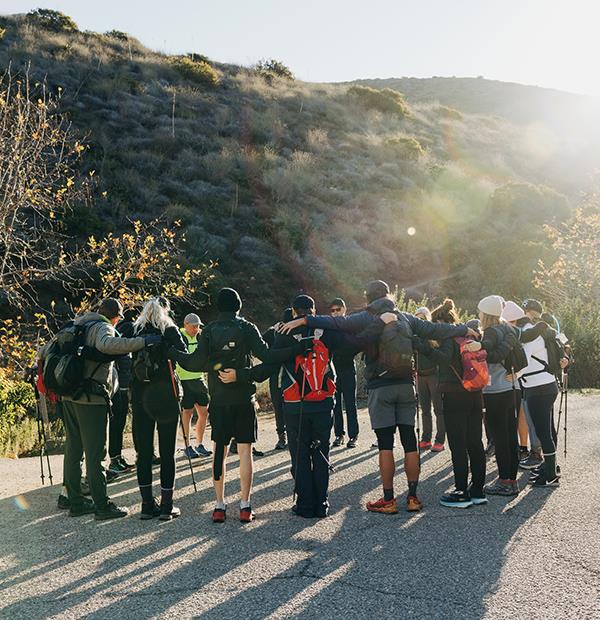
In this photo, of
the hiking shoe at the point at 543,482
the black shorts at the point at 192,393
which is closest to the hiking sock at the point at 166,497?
the black shorts at the point at 192,393

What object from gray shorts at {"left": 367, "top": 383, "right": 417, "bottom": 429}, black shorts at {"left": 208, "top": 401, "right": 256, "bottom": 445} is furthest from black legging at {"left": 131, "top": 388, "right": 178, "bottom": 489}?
gray shorts at {"left": 367, "top": 383, "right": 417, "bottom": 429}

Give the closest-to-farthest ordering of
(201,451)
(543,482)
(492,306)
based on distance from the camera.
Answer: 1. (492,306)
2. (543,482)
3. (201,451)

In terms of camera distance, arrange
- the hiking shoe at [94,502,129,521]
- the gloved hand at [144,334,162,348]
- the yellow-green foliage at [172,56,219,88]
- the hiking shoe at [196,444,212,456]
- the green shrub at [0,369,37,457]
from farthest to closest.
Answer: the yellow-green foliage at [172,56,219,88]
the green shrub at [0,369,37,457]
the hiking shoe at [196,444,212,456]
the hiking shoe at [94,502,129,521]
the gloved hand at [144,334,162,348]

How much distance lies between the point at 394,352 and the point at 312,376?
0.82 meters

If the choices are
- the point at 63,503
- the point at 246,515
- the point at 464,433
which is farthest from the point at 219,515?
the point at 464,433

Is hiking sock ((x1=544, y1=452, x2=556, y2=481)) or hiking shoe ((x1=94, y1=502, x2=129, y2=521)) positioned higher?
hiking shoe ((x1=94, y1=502, x2=129, y2=521))

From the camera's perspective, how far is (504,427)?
7.25m

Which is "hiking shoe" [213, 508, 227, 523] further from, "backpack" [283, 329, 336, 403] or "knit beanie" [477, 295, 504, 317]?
"knit beanie" [477, 295, 504, 317]

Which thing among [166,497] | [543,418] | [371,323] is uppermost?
[371,323]

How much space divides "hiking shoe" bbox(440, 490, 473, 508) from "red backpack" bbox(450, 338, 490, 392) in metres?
1.08

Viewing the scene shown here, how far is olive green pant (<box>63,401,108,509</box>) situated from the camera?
21.7 feet

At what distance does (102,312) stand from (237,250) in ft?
76.9

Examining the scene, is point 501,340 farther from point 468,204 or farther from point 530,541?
point 468,204

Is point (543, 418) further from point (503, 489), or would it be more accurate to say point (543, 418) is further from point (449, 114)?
point (449, 114)
